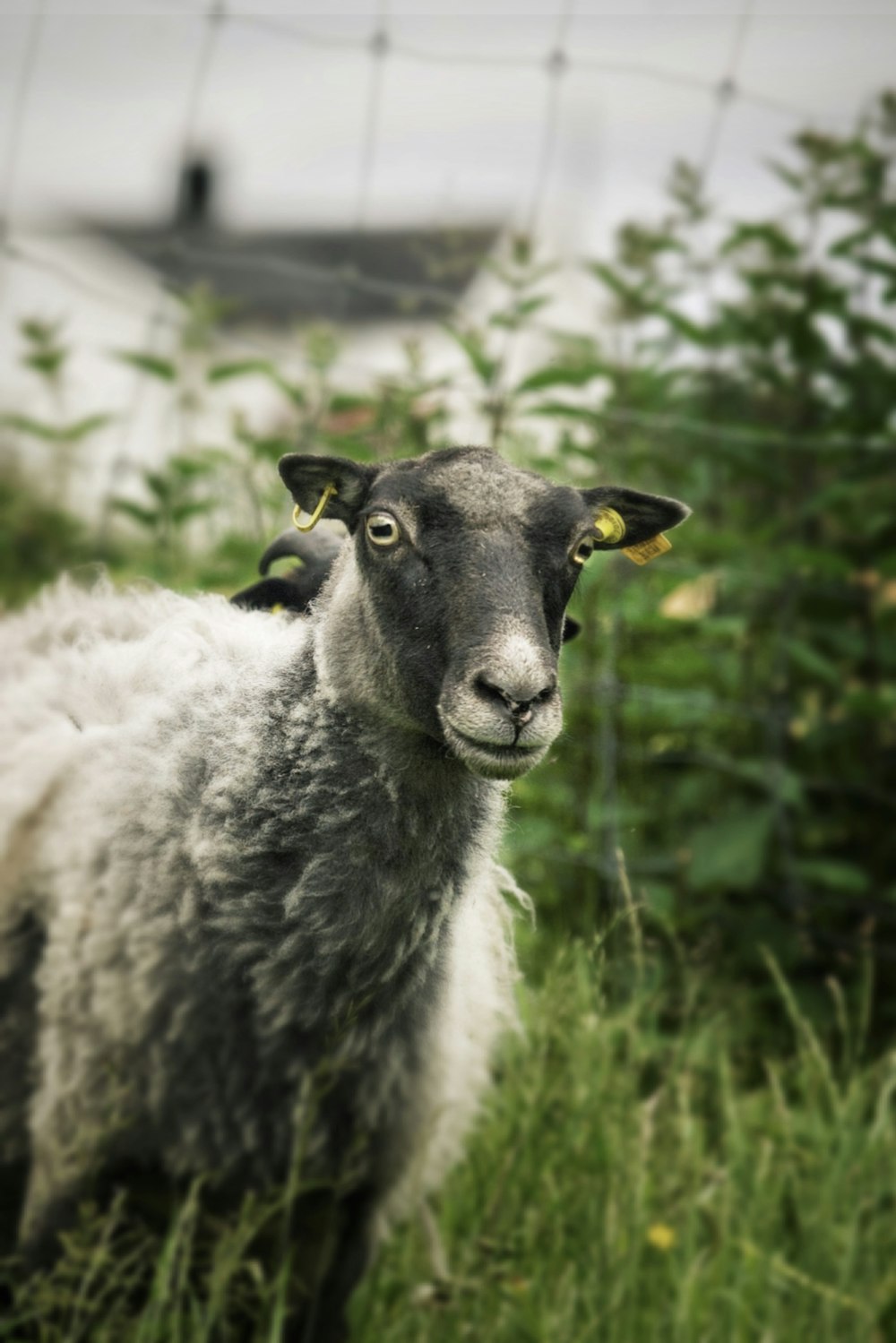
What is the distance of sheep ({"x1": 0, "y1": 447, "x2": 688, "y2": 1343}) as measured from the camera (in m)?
1.95

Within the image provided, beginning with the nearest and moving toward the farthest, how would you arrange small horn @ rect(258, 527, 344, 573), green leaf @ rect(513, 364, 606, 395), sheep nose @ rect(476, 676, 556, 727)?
sheep nose @ rect(476, 676, 556, 727) < small horn @ rect(258, 527, 344, 573) < green leaf @ rect(513, 364, 606, 395)

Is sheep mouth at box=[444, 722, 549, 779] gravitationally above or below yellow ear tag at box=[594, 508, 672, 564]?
below

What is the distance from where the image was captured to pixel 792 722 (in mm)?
4430

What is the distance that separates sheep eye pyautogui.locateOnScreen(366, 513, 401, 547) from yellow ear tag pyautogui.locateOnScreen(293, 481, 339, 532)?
8cm

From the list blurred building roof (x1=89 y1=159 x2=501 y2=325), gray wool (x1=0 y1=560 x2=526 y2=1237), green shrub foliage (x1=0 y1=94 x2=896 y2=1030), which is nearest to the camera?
gray wool (x1=0 y1=560 x2=526 y2=1237)

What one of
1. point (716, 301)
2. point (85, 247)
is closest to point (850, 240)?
point (716, 301)

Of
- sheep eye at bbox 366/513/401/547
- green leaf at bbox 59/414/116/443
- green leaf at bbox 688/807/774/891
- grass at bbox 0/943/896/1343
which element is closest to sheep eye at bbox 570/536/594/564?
sheep eye at bbox 366/513/401/547

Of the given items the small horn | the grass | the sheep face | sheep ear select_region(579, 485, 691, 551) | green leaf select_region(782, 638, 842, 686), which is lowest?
the grass

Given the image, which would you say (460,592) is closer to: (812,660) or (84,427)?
(812,660)

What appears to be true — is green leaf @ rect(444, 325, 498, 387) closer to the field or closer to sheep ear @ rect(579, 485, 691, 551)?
the field

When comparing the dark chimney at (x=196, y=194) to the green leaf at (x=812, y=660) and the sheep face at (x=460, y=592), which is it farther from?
the sheep face at (x=460, y=592)

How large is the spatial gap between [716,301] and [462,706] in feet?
9.84

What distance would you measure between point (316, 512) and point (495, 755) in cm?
49

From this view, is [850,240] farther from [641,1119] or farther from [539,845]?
[641,1119]
